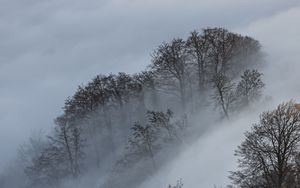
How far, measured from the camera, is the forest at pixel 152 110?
78.7 m

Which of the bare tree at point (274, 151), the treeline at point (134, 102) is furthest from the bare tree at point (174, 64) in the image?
the bare tree at point (274, 151)

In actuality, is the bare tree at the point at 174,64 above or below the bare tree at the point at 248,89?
above

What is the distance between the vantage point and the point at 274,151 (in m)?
47.3

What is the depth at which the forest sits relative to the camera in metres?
78.7

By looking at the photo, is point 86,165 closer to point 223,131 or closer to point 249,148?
point 223,131

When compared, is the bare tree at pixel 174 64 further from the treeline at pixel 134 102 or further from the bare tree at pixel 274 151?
the bare tree at pixel 274 151

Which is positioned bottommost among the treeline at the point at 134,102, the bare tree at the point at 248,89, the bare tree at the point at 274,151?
the bare tree at the point at 274,151

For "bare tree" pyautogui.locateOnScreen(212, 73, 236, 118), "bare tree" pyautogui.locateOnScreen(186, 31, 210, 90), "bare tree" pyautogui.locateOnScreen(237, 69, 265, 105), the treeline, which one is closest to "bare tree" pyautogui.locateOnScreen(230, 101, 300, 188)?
"bare tree" pyautogui.locateOnScreen(212, 73, 236, 118)

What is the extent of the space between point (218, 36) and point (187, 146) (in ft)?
69.8

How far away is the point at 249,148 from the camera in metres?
49.2

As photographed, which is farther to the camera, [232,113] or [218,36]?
[218,36]

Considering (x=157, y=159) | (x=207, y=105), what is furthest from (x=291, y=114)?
(x=207, y=105)

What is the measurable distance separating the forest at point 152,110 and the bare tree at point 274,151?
25.6 m

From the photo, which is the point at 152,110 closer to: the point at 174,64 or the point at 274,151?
the point at 174,64
